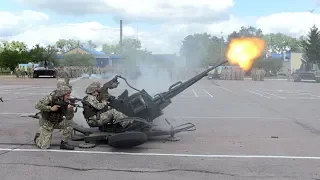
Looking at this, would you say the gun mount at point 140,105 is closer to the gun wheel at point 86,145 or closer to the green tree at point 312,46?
the gun wheel at point 86,145

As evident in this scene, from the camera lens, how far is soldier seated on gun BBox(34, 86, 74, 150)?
310 inches

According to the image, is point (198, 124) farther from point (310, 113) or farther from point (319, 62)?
point (319, 62)

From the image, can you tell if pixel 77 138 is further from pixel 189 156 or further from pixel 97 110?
pixel 189 156

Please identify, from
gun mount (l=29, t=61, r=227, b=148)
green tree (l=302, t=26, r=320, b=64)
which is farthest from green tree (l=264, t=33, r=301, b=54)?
gun mount (l=29, t=61, r=227, b=148)

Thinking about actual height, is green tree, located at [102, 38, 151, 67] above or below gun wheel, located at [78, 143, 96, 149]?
above

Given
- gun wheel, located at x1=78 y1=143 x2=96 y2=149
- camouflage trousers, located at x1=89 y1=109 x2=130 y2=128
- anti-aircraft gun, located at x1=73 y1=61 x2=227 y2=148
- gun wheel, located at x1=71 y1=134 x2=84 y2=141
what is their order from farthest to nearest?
gun wheel, located at x1=71 y1=134 x2=84 y2=141, camouflage trousers, located at x1=89 y1=109 x2=130 y2=128, anti-aircraft gun, located at x1=73 y1=61 x2=227 y2=148, gun wheel, located at x1=78 y1=143 x2=96 y2=149

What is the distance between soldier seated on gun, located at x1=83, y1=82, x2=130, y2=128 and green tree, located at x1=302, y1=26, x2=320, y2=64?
212 feet

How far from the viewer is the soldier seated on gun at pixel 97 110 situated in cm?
840

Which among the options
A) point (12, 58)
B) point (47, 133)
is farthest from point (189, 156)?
point (12, 58)

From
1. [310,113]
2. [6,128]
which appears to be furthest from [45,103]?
[310,113]

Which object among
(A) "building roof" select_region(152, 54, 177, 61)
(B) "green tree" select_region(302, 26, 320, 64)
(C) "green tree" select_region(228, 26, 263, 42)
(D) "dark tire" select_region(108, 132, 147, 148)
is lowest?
(D) "dark tire" select_region(108, 132, 147, 148)

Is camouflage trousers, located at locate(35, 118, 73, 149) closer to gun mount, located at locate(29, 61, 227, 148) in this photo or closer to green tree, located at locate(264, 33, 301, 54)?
gun mount, located at locate(29, 61, 227, 148)

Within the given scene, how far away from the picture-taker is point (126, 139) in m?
7.68

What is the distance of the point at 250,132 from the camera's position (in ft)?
33.9
